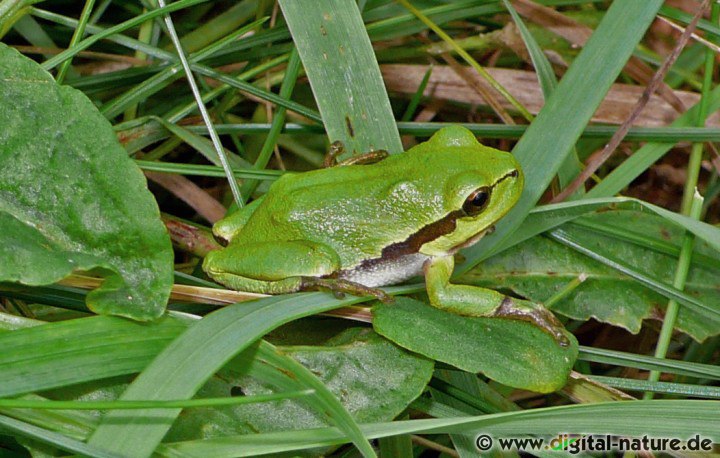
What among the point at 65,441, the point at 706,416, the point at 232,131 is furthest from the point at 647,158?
the point at 65,441

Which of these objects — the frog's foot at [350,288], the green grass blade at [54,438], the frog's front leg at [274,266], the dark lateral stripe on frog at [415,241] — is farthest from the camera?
the dark lateral stripe on frog at [415,241]

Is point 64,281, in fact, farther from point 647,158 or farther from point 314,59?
point 647,158

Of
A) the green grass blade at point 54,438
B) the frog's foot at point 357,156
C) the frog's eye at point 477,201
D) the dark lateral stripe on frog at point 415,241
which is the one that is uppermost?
the frog's foot at point 357,156

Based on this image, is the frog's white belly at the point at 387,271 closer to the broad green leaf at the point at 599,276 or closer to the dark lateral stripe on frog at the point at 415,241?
the dark lateral stripe on frog at the point at 415,241

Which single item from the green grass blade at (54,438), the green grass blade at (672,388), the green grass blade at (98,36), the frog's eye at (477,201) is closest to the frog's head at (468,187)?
the frog's eye at (477,201)

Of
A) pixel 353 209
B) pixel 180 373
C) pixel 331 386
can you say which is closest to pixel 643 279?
pixel 353 209

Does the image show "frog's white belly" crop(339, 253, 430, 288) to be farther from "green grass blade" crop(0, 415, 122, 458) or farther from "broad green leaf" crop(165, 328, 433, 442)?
"green grass blade" crop(0, 415, 122, 458)

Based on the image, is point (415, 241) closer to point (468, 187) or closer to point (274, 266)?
point (468, 187)
